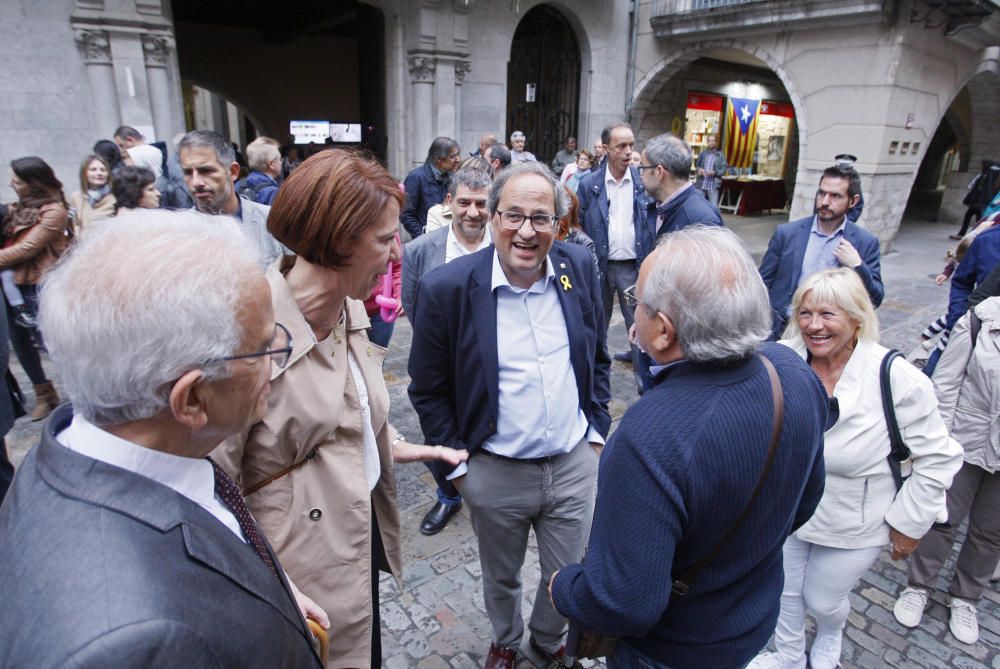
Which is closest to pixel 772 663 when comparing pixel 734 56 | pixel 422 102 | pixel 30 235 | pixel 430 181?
pixel 430 181

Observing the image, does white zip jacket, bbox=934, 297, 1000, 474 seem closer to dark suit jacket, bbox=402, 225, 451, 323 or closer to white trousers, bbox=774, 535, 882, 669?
white trousers, bbox=774, 535, 882, 669

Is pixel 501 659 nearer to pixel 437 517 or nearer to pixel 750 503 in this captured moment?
pixel 437 517

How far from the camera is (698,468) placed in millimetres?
1294

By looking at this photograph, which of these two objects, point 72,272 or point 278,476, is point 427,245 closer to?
point 278,476

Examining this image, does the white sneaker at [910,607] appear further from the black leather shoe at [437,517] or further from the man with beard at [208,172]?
the man with beard at [208,172]

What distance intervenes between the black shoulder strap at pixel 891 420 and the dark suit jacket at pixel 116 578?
2090 millimetres

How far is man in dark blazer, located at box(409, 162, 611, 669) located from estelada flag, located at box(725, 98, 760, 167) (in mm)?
16318

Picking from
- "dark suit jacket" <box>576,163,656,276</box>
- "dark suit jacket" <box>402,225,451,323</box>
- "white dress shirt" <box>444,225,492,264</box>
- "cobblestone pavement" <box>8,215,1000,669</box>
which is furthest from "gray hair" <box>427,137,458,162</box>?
"cobblestone pavement" <box>8,215,1000,669</box>

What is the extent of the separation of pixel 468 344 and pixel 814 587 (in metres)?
1.66

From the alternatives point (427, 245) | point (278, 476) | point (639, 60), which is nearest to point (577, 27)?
point (639, 60)

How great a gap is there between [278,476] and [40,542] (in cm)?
72

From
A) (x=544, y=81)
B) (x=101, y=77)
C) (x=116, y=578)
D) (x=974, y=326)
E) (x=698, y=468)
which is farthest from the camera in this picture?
(x=544, y=81)

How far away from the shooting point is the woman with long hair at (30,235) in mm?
4332

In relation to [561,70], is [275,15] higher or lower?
higher
